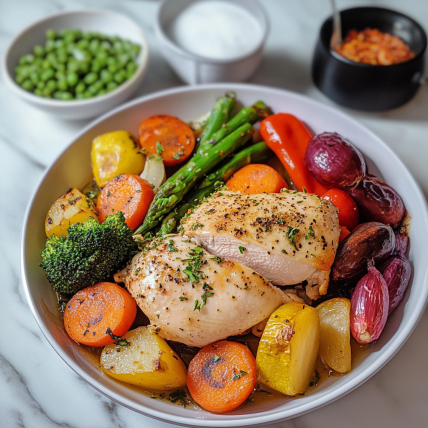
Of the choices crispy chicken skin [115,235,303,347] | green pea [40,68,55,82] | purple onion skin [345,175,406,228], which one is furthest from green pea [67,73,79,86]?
purple onion skin [345,175,406,228]

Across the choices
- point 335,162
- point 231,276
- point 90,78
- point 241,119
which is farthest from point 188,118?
point 231,276

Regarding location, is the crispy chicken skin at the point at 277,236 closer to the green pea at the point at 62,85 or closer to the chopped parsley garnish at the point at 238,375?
the chopped parsley garnish at the point at 238,375

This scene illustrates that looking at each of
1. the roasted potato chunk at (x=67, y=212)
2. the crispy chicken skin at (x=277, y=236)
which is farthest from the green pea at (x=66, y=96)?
the crispy chicken skin at (x=277, y=236)

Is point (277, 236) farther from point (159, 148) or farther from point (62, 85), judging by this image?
point (62, 85)

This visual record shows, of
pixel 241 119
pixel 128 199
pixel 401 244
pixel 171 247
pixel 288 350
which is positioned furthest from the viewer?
pixel 241 119

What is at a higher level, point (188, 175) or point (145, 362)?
point (188, 175)

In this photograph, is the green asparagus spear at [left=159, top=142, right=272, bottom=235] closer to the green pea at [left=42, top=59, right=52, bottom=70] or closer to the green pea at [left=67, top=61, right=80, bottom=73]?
the green pea at [left=67, top=61, right=80, bottom=73]
